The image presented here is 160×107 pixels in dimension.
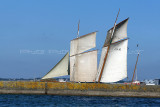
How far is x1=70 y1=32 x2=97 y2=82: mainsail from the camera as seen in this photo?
6650cm

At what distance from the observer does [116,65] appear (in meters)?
63.5

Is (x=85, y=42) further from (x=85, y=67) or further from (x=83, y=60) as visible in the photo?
(x=85, y=67)

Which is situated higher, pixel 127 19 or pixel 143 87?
pixel 127 19

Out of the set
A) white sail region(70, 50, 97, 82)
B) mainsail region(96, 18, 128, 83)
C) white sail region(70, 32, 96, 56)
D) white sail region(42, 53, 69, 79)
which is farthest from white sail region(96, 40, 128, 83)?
white sail region(42, 53, 69, 79)

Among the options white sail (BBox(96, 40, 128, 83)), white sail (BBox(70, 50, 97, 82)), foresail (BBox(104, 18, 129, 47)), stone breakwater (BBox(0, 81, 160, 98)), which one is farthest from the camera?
white sail (BBox(70, 50, 97, 82))

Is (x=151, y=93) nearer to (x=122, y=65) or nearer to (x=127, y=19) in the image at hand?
(x=122, y=65)

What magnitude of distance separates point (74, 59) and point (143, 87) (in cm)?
1712

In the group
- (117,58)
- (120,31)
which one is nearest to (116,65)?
(117,58)

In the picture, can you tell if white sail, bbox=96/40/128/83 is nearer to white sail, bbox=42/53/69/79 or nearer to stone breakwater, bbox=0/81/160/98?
stone breakwater, bbox=0/81/160/98

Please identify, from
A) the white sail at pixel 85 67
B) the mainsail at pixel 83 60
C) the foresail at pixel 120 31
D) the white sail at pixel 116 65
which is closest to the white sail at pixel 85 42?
the mainsail at pixel 83 60

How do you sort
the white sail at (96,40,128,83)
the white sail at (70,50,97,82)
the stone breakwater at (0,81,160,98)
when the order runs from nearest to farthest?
the stone breakwater at (0,81,160,98) → the white sail at (96,40,128,83) → the white sail at (70,50,97,82)

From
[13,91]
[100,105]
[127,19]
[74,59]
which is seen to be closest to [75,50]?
[74,59]

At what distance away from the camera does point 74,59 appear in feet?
224

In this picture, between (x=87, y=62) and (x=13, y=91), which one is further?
(x=87, y=62)
